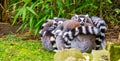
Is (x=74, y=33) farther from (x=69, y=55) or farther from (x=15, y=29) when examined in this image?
(x=15, y=29)

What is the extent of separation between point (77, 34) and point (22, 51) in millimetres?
972

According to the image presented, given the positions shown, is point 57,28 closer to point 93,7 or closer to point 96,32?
point 96,32

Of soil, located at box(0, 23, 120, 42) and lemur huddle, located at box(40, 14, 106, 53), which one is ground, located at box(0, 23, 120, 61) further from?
lemur huddle, located at box(40, 14, 106, 53)

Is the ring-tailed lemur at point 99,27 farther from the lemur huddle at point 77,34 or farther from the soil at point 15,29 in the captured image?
the soil at point 15,29

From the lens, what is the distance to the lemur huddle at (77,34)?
4.53 m

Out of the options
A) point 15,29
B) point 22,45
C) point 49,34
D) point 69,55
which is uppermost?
point 69,55

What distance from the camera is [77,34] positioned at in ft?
14.8

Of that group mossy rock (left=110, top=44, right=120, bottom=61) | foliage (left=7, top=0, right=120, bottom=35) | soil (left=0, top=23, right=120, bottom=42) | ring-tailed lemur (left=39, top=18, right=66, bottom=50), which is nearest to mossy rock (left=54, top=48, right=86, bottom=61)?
mossy rock (left=110, top=44, right=120, bottom=61)

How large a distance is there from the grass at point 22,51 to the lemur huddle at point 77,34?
0.69 ft

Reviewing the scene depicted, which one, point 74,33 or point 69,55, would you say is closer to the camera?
point 69,55

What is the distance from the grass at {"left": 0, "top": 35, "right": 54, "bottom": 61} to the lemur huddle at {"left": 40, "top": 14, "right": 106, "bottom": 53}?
0.21 m

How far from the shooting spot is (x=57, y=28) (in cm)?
486

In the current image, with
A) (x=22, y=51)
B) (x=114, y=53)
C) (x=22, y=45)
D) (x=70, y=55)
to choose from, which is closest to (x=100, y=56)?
(x=114, y=53)

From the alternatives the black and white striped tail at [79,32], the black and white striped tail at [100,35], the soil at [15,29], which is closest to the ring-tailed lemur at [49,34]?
the black and white striped tail at [79,32]
